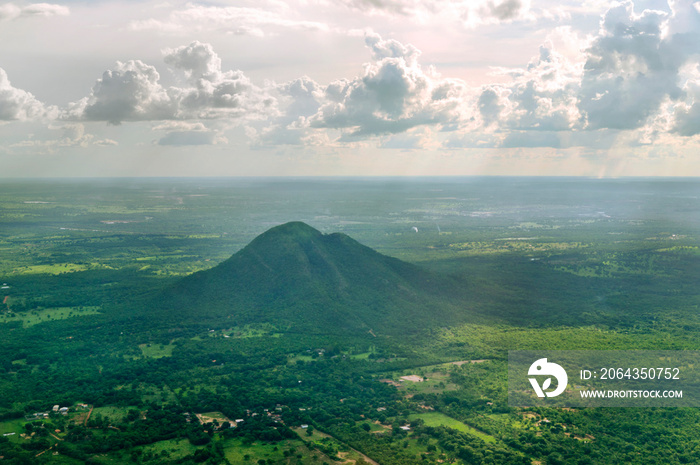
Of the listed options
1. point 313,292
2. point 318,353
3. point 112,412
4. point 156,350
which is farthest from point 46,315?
point 318,353

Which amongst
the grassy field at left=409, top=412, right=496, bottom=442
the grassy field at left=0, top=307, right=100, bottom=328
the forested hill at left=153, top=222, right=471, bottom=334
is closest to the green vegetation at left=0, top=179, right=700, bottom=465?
the grassy field at left=409, top=412, right=496, bottom=442

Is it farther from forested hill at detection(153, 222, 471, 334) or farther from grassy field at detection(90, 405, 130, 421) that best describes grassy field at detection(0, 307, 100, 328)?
grassy field at detection(90, 405, 130, 421)

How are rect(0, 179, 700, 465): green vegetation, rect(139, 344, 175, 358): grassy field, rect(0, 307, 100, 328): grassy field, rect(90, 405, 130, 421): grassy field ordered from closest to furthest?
rect(0, 179, 700, 465): green vegetation, rect(90, 405, 130, 421): grassy field, rect(139, 344, 175, 358): grassy field, rect(0, 307, 100, 328): grassy field

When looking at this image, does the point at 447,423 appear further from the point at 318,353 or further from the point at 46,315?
the point at 46,315

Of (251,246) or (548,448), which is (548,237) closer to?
(251,246)

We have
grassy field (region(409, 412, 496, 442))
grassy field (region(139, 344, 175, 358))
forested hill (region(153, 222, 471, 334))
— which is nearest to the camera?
grassy field (region(409, 412, 496, 442))

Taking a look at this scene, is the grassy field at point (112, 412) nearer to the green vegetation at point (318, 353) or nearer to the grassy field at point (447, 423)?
the green vegetation at point (318, 353)

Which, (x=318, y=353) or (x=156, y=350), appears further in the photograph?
(x=156, y=350)
